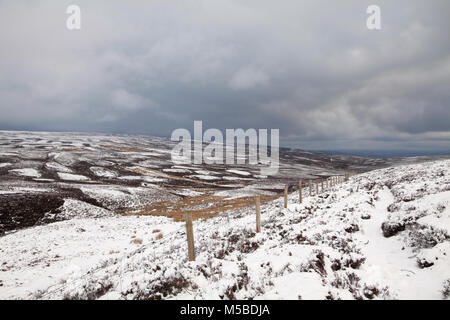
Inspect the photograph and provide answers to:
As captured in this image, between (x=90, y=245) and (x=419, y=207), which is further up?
(x=419, y=207)

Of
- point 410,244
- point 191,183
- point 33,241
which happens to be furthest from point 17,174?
point 410,244

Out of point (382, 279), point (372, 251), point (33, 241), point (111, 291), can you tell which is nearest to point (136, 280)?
point (111, 291)

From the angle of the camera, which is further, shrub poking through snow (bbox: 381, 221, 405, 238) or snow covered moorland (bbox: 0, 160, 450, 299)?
shrub poking through snow (bbox: 381, 221, 405, 238)

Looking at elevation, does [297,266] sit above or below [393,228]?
below

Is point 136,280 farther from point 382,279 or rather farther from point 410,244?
point 410,244

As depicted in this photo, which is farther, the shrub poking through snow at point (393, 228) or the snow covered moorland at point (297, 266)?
the shrub poking through snow at point (393, 228)

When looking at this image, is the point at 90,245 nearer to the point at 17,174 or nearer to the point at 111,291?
the point at 111,291

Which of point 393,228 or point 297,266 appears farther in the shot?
point 393,228

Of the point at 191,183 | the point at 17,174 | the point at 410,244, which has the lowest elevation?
the point at 191,183
